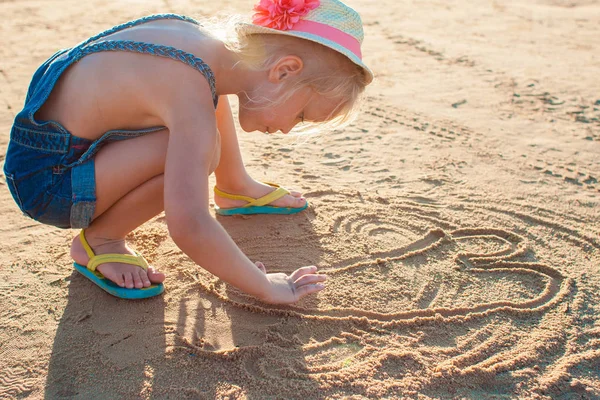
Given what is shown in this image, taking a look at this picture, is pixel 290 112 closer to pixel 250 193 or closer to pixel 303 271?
pixel 303 271

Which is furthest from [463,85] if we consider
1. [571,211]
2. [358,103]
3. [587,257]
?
[358,103]

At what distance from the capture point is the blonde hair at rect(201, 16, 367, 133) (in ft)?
6.48

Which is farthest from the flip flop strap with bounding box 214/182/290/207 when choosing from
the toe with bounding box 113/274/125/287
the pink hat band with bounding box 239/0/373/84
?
the pink hat band with bounding box 239/0/373/84

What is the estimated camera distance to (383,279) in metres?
2.34

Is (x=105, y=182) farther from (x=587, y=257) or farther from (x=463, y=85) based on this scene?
(x=463, y=85)

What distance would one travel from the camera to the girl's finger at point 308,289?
82.6 inches

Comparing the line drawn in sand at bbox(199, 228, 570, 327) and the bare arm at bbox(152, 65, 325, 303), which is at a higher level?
the bare arm at bbox(152, 65, 325, 303)

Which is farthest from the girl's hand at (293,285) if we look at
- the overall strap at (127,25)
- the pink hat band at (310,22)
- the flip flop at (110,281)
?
the overall strap at (127,25)

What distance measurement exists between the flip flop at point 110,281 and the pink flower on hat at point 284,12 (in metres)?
0.98

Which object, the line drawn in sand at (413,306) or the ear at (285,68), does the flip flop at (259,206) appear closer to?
the line drawn in sand at (413,306)

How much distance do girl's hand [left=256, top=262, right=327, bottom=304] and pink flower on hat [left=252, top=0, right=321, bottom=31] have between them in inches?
33.1

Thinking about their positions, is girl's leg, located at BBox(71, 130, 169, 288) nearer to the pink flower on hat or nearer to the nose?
the nose

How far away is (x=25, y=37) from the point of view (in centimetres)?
529

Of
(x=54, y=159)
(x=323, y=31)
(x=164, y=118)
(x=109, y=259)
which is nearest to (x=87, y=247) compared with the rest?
(x=109, y=259)
